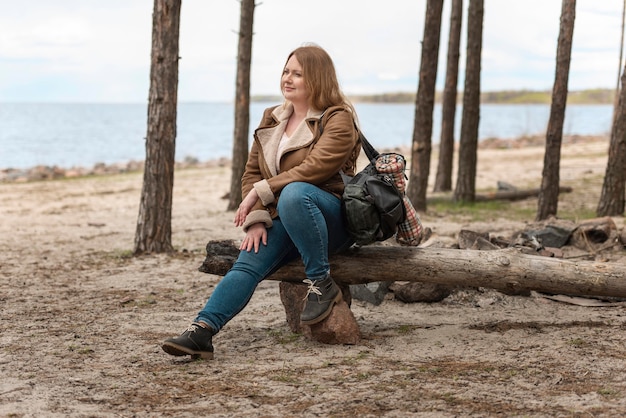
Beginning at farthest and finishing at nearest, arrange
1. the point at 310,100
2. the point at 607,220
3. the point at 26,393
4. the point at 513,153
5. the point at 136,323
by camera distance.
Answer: the point at 513,153 → the point at 607,220 → the point at 136,323 → the point at 310,100 → the point at 26,393

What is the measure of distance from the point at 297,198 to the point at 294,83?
78 cm

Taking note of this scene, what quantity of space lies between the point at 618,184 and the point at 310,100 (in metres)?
7.60

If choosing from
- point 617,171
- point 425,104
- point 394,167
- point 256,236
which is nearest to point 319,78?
point 394,167

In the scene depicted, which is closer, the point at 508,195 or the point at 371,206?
the point at 371,206

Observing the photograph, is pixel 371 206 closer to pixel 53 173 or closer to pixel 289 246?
pixel 289 246

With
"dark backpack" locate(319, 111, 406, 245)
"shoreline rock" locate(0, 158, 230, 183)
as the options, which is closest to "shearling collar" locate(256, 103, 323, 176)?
"dark backpack" locate(319, 111, 406, 245)

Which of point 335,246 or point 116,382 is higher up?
point 335,246

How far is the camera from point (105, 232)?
38.0 feet

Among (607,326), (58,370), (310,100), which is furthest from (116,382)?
(607,326)

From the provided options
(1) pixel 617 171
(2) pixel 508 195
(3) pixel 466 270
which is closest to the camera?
(3) pixel 466 270

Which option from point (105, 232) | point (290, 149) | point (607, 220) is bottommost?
point (105, 232)

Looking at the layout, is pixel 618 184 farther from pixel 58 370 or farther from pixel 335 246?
pixel 58 370

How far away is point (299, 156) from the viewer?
5.23 meters

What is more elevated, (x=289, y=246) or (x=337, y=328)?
(x=289, y=246)
